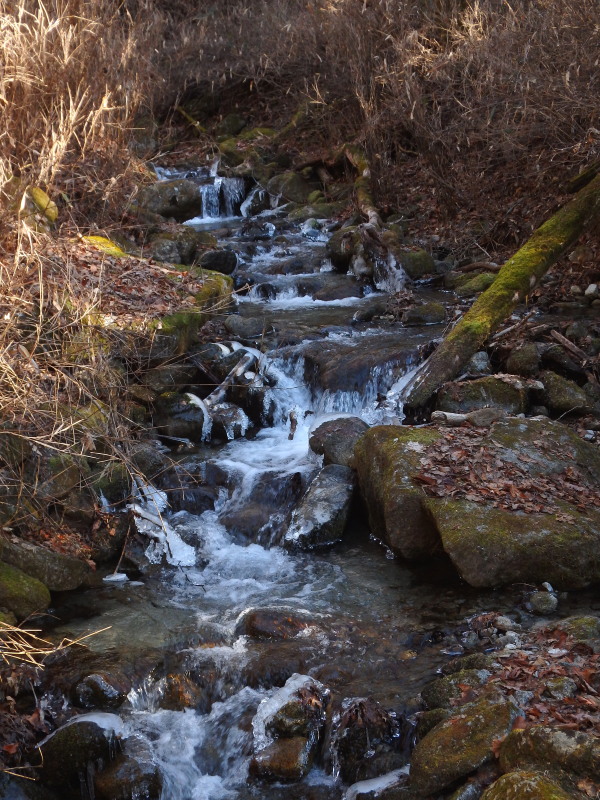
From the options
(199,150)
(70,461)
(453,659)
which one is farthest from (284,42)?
(453,659)

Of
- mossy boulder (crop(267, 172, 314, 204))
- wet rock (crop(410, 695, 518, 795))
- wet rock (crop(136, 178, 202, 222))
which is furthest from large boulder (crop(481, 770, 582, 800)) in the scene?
mossy boulder (crop(267, 172, 314, 204))

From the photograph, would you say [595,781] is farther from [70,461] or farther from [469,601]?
[70,461]

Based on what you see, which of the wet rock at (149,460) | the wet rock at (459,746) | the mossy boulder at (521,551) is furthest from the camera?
the wet rock at (149,460)

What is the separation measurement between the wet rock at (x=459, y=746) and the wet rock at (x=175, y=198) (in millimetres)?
12921

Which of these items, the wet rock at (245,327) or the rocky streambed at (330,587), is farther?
the wet rock at (245,327)

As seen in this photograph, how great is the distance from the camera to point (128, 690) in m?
5.54

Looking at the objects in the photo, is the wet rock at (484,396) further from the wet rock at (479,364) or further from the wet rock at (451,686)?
the wet rock at (451,686)

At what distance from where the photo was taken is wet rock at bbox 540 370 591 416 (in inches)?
334

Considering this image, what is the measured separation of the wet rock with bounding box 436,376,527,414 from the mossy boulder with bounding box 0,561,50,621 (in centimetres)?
432

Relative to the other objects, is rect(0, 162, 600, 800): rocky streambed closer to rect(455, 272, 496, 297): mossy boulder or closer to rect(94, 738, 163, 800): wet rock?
rect(94, 738, 163, 800): wet rock

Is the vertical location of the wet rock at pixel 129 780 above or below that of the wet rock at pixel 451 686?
below

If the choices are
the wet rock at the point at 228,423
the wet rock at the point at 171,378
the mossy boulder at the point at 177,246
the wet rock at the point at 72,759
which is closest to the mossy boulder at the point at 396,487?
the wet rock at the point at 228,423

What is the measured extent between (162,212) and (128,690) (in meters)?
12.1

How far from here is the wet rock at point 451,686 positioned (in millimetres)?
5039
